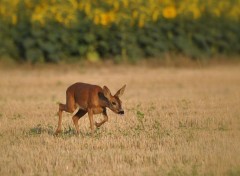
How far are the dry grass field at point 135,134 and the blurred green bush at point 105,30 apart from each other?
282 inches

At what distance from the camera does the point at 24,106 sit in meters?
19.1

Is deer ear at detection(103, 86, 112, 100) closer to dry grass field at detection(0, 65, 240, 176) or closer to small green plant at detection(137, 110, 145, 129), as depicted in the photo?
dry grass field at detection(0, 65, 240, 176)

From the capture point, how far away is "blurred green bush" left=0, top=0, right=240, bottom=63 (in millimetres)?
32281

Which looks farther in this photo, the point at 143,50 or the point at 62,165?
the point at 143,50

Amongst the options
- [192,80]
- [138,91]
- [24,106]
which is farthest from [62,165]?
[192,80]

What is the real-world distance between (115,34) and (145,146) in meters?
21.1

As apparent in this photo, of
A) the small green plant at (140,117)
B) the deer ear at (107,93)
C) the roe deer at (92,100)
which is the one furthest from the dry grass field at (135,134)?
the deer ear at (107,93)

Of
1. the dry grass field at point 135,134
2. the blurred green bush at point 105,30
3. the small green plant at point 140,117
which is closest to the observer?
the dry grass field at point 135,134

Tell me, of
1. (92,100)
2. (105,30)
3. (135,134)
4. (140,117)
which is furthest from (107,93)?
(105,30)

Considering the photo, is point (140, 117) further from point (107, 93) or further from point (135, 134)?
point (107, 93)

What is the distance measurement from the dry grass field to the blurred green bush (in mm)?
7164

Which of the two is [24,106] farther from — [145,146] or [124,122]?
[145,146]

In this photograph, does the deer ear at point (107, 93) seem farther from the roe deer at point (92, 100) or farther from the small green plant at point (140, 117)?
the small green plant at point (140, 117)

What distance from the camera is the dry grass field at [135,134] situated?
1071 centimetres
